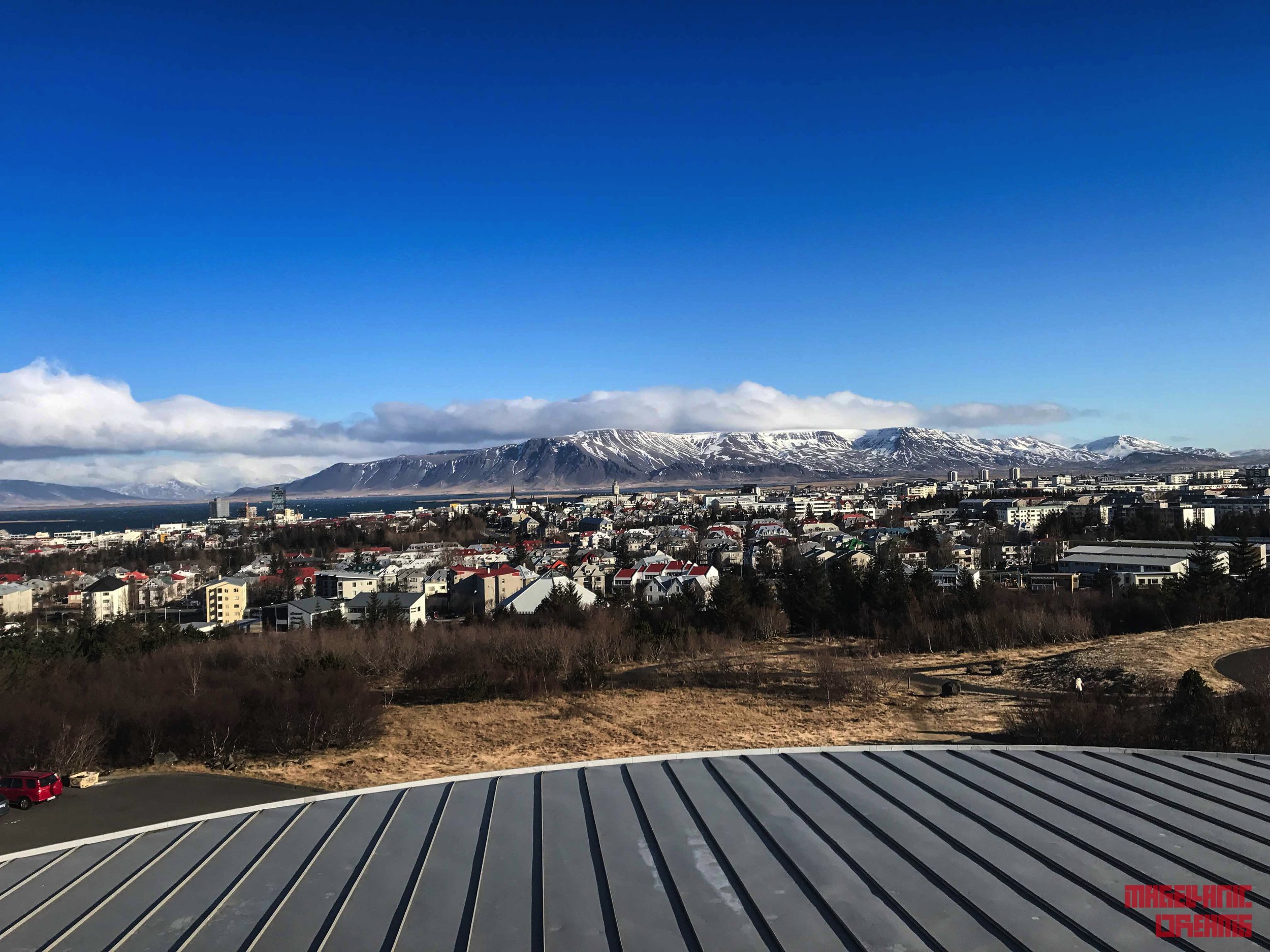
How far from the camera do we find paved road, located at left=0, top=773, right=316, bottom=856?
43.0 ft

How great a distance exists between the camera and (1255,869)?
544cm

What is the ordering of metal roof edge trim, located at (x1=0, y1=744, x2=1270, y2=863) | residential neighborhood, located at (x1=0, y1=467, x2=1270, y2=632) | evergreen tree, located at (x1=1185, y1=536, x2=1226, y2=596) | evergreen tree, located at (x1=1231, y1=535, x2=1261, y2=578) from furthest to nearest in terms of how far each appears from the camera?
residential neighborhood, located at (x1=0, y1=467, x2=1270, y2=632), evergreen tree, located at (x1=1231, y1=535, x2=1261, y2=578), evergreen tree, located at (x1=1185, y1=536, x2=1226, y2=596), metal roof edge trim, located at (x1=0, y1=744, x2=1270, y2=863)

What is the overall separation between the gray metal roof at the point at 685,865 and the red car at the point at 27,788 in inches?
415

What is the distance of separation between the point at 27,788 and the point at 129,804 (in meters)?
1.82

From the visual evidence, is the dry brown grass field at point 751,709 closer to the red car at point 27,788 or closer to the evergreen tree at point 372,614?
the red car at point 27,788

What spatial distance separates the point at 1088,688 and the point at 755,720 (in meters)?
10.2

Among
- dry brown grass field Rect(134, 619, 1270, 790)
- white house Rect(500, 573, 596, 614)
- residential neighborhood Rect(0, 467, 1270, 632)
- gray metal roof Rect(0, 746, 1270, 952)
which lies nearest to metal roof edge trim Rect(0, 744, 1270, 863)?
gray metal roof Rect(0, 746, 1270, 952)

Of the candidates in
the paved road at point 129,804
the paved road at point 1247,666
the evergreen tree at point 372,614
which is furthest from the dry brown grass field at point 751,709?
the evergreen tree at point 372,614

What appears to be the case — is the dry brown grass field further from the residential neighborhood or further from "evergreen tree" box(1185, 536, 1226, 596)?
the residential neighborhood

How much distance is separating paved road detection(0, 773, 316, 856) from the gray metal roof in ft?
23.7

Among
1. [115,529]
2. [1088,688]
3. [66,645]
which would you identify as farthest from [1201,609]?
[115,529]

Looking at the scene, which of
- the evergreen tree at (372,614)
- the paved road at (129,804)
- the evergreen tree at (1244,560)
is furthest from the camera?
the evergreen tree at (1244,560)

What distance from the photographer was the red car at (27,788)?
14406 mm

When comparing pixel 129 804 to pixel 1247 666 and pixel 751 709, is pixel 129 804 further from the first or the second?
pixel 1247 666
